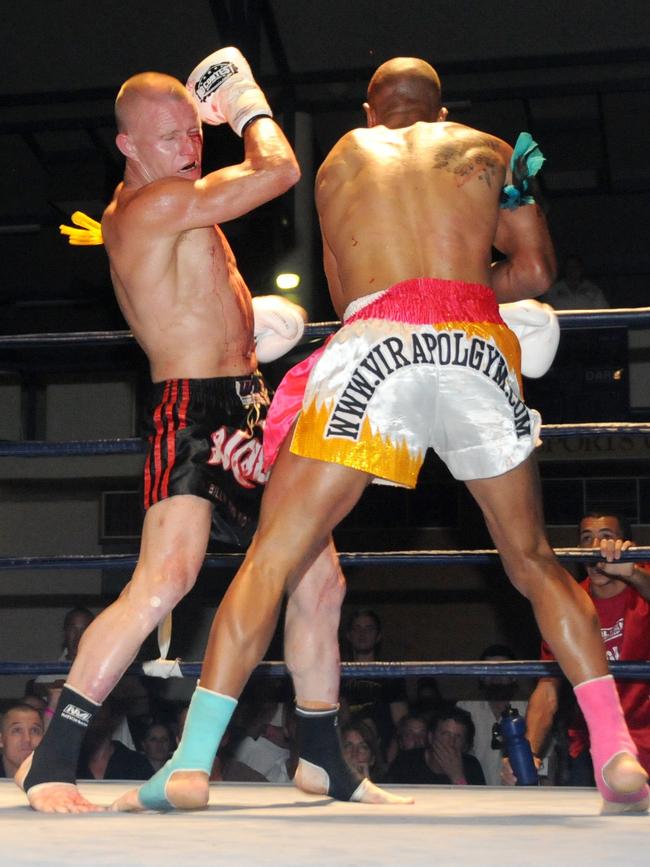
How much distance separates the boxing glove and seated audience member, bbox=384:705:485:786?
2.86m

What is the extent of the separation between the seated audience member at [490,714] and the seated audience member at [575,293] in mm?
2725

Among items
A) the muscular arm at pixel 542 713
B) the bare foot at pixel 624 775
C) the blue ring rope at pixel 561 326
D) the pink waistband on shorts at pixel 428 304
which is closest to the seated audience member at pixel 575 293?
the muscular arm at pixel 542 713

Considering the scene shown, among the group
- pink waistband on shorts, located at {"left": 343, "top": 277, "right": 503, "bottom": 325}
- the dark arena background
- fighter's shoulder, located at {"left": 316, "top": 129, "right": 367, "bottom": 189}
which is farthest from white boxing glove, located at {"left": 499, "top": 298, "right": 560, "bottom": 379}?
the dark arena background

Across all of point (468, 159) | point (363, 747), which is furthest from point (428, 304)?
point (363, 747)

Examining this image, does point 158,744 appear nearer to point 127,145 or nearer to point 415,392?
point 127,145

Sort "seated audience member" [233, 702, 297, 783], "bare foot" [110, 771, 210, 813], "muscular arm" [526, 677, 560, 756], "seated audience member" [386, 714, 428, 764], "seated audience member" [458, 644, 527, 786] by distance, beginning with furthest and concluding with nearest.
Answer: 1. "seated audience member" [458, 644, 527, 786]
2. "seated audience member" [233, 702, 297, 783]
3. "seated audience member" [386, 714, 428, 764]
4. "muscular arm" [526, 677, 560, 756]
5. "bare foot" [110, 771, 210, 813]

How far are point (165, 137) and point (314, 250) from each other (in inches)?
247

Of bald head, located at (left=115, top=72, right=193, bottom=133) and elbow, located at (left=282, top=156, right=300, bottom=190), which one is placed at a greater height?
bald head, located at (left=115, top=72, right=193, bottom=133)

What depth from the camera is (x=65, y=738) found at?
7.61ft

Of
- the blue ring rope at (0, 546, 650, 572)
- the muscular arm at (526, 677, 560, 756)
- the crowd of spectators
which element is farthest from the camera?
the crowd of spectators

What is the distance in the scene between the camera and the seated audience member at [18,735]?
15.2ft

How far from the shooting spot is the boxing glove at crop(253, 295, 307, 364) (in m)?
2.88

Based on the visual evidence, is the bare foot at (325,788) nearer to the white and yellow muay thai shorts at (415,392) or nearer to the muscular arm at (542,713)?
the white and yellow muay thai shorts at (415,392)

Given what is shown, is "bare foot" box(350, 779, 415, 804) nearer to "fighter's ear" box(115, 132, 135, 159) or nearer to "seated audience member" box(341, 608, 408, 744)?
"fighter's ear" box(115, 132, 135, 159)
